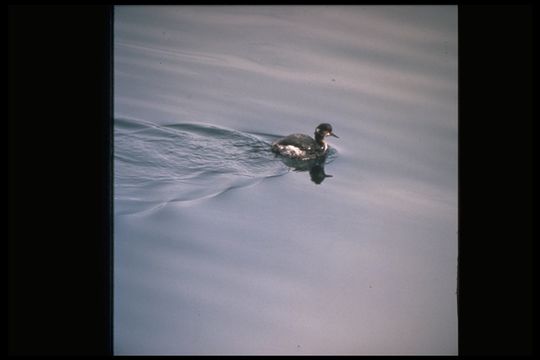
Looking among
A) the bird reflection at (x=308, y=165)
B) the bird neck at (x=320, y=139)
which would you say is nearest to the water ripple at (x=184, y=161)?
the bird reflection at (x=308, y=165)

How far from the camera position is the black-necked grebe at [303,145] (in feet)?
16.1

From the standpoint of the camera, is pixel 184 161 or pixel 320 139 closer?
pixel 184 161

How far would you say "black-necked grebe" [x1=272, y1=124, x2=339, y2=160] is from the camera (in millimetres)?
4898

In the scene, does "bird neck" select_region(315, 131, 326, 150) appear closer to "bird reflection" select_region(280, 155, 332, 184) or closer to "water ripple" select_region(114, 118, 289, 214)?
"bird reflection" select_region(280, 155, 332, 184)

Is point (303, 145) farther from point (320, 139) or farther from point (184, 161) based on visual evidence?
point (184, 161)

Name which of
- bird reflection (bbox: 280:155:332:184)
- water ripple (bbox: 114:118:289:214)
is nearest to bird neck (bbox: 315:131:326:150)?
bird reflection (bbox: 280:155:332:184)

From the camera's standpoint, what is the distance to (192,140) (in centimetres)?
514

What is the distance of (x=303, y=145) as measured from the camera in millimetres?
4902

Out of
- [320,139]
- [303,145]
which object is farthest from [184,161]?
[320,139]

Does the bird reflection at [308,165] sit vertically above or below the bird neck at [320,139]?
below

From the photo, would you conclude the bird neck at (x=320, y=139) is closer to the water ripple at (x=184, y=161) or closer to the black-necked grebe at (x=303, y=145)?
the black-necked grebe at (x=303, y=145)
